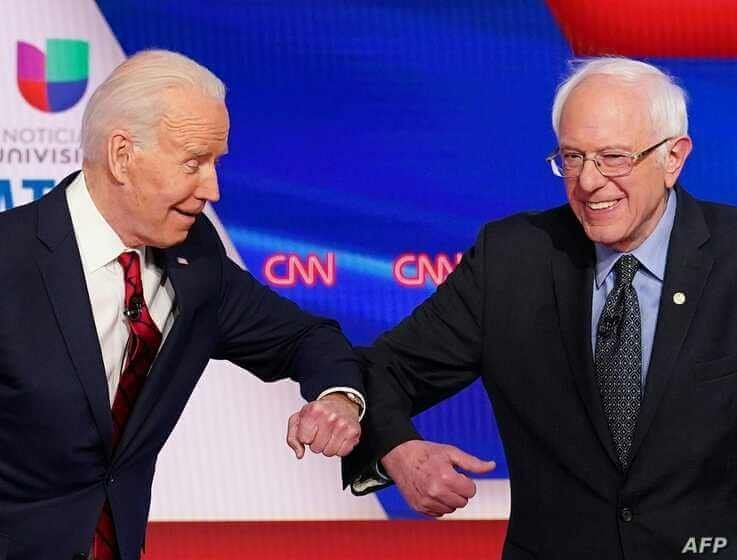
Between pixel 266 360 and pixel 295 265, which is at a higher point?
pixel 295 265

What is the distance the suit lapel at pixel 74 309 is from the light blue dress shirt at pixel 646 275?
2.74ft

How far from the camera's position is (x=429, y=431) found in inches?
163

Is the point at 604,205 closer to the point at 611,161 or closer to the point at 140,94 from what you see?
the point at 611,161

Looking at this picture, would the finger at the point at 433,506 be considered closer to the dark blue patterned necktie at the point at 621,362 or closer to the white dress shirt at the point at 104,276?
the dark blue patterned necktie at the point at 621,362

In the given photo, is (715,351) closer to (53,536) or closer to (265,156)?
(53,536)

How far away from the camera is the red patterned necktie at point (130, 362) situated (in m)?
2.43

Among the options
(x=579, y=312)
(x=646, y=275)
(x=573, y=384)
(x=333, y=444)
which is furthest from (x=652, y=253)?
(x=333, y=444)

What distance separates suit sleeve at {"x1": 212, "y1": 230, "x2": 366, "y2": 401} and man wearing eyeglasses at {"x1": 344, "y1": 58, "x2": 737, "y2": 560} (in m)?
0.09

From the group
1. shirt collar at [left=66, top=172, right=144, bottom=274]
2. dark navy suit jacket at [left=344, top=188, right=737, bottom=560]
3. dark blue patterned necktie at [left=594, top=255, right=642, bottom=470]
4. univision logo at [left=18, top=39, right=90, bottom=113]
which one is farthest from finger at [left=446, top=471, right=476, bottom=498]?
univision logo at [left=18, top=39, right=90, bottom=113]

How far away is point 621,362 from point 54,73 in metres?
2.15

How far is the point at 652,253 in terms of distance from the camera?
8.46 feet

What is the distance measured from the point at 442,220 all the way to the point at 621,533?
169cm

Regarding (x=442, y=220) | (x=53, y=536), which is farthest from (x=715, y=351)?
(x=442, y=220)

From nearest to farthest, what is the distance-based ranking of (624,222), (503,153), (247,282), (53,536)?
(53,536), (624,222), (247,282), (503,153)
